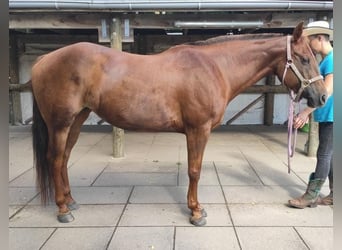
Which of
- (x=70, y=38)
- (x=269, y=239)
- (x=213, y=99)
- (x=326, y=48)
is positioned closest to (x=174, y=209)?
(x=269, y=239)

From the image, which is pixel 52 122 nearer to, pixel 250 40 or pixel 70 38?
pixel 250 40

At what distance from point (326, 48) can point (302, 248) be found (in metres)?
1.78

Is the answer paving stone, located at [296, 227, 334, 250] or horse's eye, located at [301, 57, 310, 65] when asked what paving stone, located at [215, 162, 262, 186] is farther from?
horse's eye, located at [301, 57, 310, 65]

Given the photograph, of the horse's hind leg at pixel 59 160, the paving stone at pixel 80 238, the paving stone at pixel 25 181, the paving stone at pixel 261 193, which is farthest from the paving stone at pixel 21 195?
the paving stone at pixel 261 193

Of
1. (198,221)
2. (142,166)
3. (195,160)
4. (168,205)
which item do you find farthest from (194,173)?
(142,166)

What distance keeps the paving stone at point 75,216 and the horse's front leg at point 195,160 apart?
711mm

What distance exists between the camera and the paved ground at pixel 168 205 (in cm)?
251

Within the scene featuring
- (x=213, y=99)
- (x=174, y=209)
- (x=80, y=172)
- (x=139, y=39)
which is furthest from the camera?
(x=139, y=39)

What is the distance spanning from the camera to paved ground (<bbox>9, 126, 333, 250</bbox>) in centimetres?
251

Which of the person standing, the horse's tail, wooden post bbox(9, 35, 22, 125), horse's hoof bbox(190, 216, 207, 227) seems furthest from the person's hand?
wooden post bbox(9, 35, 22, 125)

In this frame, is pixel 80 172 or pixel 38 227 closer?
pixel 38 227

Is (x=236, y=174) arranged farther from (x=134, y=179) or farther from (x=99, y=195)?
(x=99, y=195)

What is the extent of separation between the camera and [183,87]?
2.70 meters

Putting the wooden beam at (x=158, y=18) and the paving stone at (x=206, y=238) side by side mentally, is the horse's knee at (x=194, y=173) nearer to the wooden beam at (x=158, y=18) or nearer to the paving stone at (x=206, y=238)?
the paving stone at (x=206, y=238)
